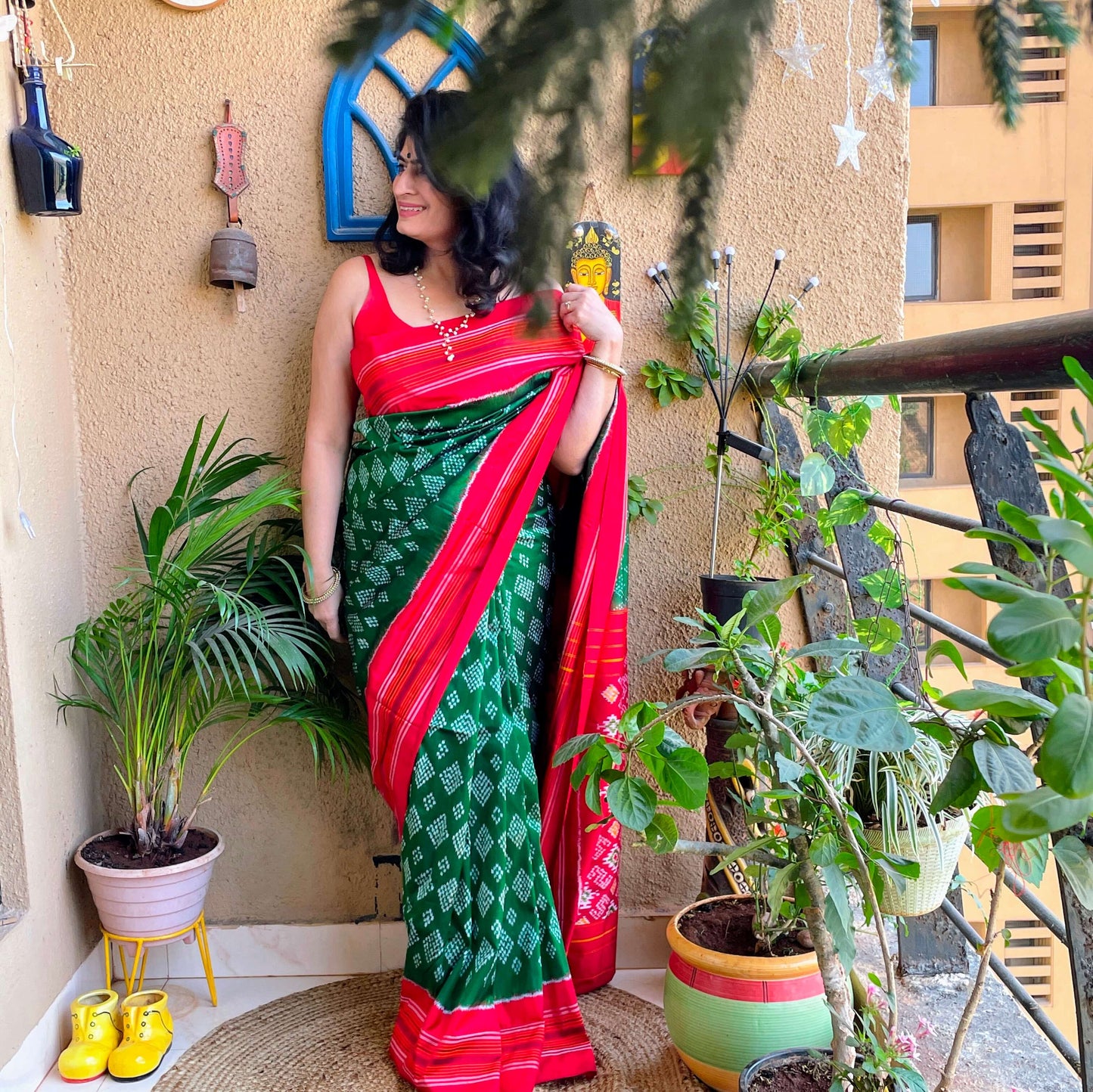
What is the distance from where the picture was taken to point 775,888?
3.59 ft

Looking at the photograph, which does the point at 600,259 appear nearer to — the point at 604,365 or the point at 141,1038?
the point at 604,365

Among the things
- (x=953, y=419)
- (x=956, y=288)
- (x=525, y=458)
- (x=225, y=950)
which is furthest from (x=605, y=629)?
(x=953, y=419)

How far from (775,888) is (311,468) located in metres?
1.03

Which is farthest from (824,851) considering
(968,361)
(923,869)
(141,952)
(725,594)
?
(141,952)

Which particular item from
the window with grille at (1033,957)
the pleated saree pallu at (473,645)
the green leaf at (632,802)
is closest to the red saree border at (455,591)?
the pleated saree pallu at (473,645)

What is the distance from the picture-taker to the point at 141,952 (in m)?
1.72

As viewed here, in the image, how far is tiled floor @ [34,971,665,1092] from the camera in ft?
5.69

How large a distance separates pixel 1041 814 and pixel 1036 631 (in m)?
0.11

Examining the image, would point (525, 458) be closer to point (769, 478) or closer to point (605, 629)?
point (605, 629)

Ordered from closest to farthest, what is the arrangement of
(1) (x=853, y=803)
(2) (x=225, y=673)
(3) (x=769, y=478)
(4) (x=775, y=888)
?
(4) (x=775, y=888), (1) (x=853, y=803), (2) (x=225, y=673), (3) (x=769, y=478)

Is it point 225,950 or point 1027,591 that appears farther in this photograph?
point 225,950

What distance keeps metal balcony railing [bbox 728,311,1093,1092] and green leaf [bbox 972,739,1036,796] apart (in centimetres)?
8

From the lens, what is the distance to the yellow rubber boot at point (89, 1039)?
1.57 metres

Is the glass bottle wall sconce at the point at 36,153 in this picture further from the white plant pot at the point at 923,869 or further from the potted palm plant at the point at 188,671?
the white plant pot at the point at 923,869
